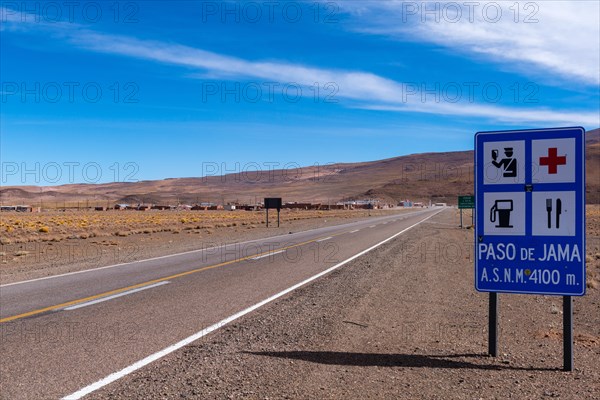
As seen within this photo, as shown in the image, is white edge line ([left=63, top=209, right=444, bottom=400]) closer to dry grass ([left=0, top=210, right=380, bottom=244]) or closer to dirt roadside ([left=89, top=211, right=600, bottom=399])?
dirt roadside ([left=89, top=211, right=600, bottom=399])

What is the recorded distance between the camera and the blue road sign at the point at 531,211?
18.7 ft

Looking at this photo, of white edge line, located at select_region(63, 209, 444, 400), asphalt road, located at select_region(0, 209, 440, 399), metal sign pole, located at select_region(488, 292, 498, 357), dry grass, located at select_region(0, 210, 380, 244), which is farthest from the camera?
dry grass, located at select_region(0, 210, 380, 244)

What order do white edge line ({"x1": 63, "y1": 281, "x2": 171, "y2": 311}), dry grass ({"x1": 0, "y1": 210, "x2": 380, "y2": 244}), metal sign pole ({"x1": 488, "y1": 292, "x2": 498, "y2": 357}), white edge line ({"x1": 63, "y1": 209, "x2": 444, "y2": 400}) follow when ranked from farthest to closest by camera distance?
1. dry grass ({"x1": 0, "y1": 210, "x2": 380, "y2": 244})
2. white edge line ({"x1": 63, "y1": 281, "x2": 171, "y2": 311})
3. metal sign pole ({"x1": 488, "y1": 292, "x2": 498, "y2": 357})
4. white edge line ({"x1": 63, "y1": 209, "x2": 444, "y2": 400})

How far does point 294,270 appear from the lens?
49.3ft

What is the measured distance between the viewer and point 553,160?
18.9 ft

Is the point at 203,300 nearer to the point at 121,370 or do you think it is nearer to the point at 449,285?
the point at 121,370

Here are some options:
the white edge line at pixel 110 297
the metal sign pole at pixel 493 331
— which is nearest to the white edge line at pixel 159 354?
the white edge line at pixel 110 297

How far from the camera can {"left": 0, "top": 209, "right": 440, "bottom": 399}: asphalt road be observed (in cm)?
579

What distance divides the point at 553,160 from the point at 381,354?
2.89 metres

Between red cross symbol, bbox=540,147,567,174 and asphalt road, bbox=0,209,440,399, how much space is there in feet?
16.0

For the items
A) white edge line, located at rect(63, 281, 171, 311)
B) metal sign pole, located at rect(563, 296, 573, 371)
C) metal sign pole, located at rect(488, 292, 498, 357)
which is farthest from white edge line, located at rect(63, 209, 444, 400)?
metal sign pole, located at rect(563, 296, 573, 371)

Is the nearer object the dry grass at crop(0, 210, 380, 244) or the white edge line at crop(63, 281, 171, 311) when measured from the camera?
the white edge line at crop(63, 281, 171, 311)

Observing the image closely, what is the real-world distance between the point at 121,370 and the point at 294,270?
9479mm

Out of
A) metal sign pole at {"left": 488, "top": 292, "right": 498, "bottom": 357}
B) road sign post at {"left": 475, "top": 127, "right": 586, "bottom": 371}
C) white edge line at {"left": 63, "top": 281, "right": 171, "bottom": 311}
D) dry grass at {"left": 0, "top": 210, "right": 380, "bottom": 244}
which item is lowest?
dry grass at {"left": 0, "top": 210, "right": 380, "bottom": 244}
